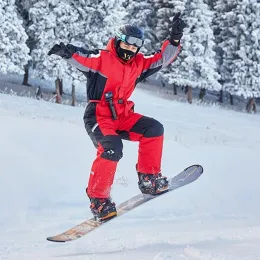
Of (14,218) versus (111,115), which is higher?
(111,115)

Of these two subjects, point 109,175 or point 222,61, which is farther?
point 222,61

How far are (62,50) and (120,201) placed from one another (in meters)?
3.44

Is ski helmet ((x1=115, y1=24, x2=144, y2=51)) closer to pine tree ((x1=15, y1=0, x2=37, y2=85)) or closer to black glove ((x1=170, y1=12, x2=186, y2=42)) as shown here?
black glove ((x1=170, y1=12, x2=186, y2=42))

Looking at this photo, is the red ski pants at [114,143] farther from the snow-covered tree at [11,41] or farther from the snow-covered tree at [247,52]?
the snow-covered tree at [247,52]

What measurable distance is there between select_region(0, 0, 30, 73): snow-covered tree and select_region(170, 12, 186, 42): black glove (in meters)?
21.6

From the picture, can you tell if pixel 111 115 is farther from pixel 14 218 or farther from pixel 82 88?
pixel 82 88

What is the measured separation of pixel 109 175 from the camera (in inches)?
218

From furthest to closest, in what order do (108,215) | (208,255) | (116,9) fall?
(116,9) < (108,215) < (208,255)

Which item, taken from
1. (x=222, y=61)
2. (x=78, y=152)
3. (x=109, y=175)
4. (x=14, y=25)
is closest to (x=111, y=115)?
(x=109, y=175)

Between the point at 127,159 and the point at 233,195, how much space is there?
2331mm

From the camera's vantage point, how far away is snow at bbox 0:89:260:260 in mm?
4750

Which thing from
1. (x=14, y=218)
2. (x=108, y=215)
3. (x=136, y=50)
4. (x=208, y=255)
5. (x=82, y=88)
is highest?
(x=136, y=50)

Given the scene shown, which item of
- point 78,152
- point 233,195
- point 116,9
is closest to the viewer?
point 233,195

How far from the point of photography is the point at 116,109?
19.1 ft
